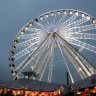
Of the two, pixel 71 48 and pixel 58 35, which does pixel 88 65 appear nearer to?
pixel 71 48

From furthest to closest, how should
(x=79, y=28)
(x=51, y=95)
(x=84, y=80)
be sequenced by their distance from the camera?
(x=51, y=95) → (x=79, y=28) → (x=84, y=80)

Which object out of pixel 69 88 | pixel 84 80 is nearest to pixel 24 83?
pixel 69 88

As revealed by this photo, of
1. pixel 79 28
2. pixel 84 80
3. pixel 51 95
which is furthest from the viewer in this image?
pixel 51 95

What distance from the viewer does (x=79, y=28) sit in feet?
118

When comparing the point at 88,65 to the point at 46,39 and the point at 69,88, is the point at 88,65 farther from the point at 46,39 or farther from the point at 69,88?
the point at 46,39

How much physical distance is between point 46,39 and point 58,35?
1.85m

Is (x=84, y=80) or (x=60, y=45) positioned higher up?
(x=60, y=45)

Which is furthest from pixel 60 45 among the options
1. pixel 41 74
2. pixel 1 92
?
pixel 1 92

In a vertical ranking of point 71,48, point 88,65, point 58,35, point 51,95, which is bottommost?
point 51,95

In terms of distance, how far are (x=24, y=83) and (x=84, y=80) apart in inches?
385

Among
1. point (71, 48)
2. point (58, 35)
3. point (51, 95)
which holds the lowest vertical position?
point (51, 95)

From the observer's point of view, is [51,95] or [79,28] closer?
[79,28]

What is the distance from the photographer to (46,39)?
3722 centimetres

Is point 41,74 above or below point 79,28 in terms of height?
below
